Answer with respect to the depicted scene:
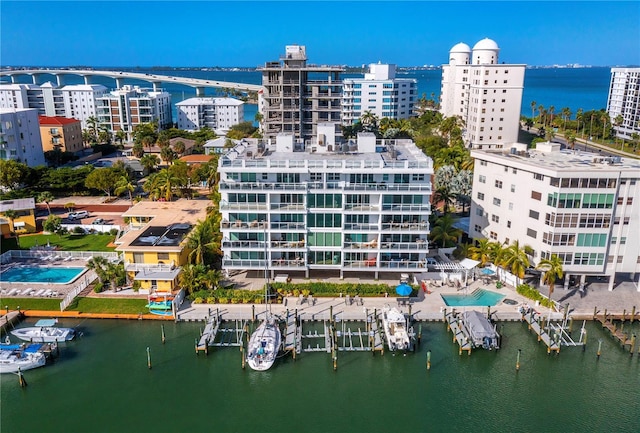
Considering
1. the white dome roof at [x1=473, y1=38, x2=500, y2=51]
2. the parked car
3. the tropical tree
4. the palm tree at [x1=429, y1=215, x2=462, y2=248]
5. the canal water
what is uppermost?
the white dome roof at [x1=473, y1=38, x2=500, y2=51]

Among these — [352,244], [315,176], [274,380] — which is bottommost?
[274,380]

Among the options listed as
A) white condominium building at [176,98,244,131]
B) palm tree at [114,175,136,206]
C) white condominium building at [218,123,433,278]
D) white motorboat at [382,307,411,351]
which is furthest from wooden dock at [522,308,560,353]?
white condominium building at [176,98,244,131]

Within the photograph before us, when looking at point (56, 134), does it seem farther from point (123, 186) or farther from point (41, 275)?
point (41, 275)

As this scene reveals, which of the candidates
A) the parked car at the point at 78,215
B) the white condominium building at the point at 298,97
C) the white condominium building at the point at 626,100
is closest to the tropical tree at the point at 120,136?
the white condominium building at the point at 298,97

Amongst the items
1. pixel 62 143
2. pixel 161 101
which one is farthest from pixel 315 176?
pixel 161 101

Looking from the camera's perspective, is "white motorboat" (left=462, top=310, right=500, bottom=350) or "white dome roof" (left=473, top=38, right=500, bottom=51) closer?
"white motorboat" (left=462, top=310, right=500, bottom=350)

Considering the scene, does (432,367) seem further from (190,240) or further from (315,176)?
(190,240)

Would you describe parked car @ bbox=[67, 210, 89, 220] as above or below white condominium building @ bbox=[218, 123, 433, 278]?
below

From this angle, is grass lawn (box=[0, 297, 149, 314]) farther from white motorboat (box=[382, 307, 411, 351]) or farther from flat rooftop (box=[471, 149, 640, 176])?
flat rooftop (box=[471, 149, 640, 176])

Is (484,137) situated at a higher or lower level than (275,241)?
higher
